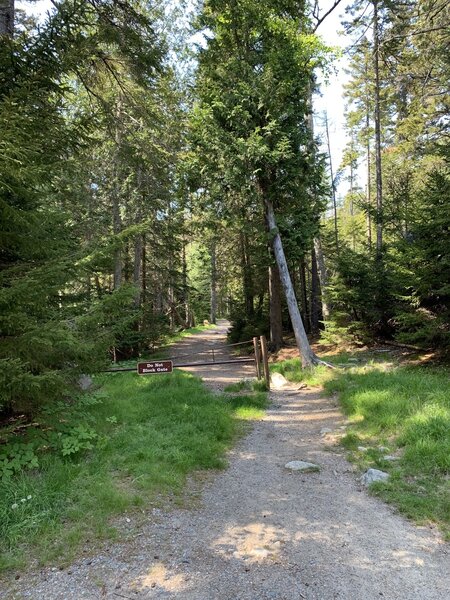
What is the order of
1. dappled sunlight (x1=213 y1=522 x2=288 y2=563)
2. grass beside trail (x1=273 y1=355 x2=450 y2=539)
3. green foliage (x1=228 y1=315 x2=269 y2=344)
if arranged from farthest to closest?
green foliage (x1=228 y1=315 x2=269 y2=344) < grass beside trail (x1=273 y1=355 x2=450 y2=539) < dappled sunlight (x1=213 y1=522 x2=288 y2=563)

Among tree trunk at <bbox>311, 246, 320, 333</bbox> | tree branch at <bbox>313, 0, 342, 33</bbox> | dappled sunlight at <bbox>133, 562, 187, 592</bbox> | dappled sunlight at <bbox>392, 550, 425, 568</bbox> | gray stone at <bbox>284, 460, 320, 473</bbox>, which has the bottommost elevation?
gray stone at <bbox>284, 460, 320, 473</bbox>

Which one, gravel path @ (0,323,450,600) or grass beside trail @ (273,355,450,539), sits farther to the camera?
grass beside trail @ (273,355,450,539)

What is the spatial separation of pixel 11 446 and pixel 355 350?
1111cm

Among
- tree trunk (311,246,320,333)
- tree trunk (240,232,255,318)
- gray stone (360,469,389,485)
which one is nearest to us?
gray stone (360,469,389,485)

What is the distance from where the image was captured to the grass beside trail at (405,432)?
4094 mm

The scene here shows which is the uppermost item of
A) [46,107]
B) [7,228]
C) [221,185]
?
[221,185]

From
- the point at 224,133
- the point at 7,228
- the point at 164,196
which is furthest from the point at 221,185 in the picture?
the point at 7,228

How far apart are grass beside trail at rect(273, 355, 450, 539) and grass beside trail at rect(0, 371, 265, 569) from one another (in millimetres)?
2080

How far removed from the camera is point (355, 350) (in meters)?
13.1

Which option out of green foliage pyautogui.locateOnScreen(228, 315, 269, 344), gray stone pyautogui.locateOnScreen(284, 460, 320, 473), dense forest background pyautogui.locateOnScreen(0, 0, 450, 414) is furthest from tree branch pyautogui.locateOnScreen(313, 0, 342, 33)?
gray stone pyautogui.locateOnScreen(284, 460, 320, 473)

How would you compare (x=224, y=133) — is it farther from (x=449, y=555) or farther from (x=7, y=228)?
(x=449, y=555)

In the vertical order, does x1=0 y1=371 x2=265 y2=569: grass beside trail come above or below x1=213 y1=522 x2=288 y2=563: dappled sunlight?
above

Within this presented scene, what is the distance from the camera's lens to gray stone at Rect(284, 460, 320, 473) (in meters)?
5.12

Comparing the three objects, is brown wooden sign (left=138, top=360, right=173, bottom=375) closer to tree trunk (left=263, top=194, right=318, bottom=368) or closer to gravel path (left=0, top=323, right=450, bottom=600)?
gravel path (left=0, top=323, right=450, bottom=600)
